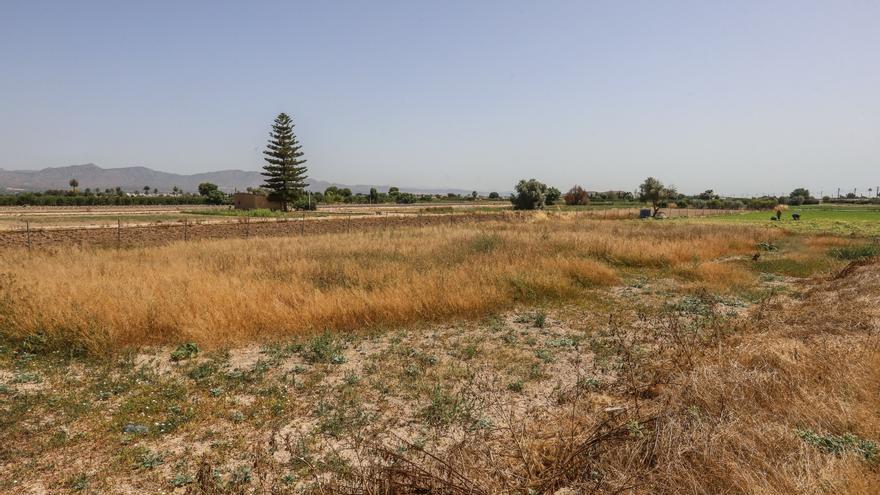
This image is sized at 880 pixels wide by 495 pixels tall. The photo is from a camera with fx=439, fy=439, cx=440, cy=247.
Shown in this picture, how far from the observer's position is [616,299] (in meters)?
12.0

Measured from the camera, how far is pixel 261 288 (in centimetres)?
1015

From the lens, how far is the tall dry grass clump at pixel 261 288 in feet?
26.5

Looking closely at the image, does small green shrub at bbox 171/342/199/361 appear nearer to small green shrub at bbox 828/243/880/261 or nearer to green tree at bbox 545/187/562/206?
small green shrub at bbox 828/243/880/261

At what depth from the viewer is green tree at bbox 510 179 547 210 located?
2822 inches

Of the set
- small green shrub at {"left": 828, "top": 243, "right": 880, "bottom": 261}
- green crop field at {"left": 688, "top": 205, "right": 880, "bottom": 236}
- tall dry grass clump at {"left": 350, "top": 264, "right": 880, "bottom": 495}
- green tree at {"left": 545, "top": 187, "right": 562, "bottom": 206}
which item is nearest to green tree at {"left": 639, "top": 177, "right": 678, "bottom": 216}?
green crop field at {"left": 688, "top": 205, "right": 880, "bottom": 236}

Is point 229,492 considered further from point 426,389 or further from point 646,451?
point 646,451

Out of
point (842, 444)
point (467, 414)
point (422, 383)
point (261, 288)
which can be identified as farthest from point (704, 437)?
point (261, 288)

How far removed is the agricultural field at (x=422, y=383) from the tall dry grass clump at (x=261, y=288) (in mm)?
67

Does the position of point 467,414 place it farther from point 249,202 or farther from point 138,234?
point 249,202

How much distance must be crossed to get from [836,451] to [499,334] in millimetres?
5782

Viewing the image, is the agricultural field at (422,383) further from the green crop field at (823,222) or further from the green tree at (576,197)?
the green tree at (576,197)

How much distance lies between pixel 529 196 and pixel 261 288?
64.9 m

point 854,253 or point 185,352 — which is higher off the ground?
point 854,253

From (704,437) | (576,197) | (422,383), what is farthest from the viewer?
(576,197)
